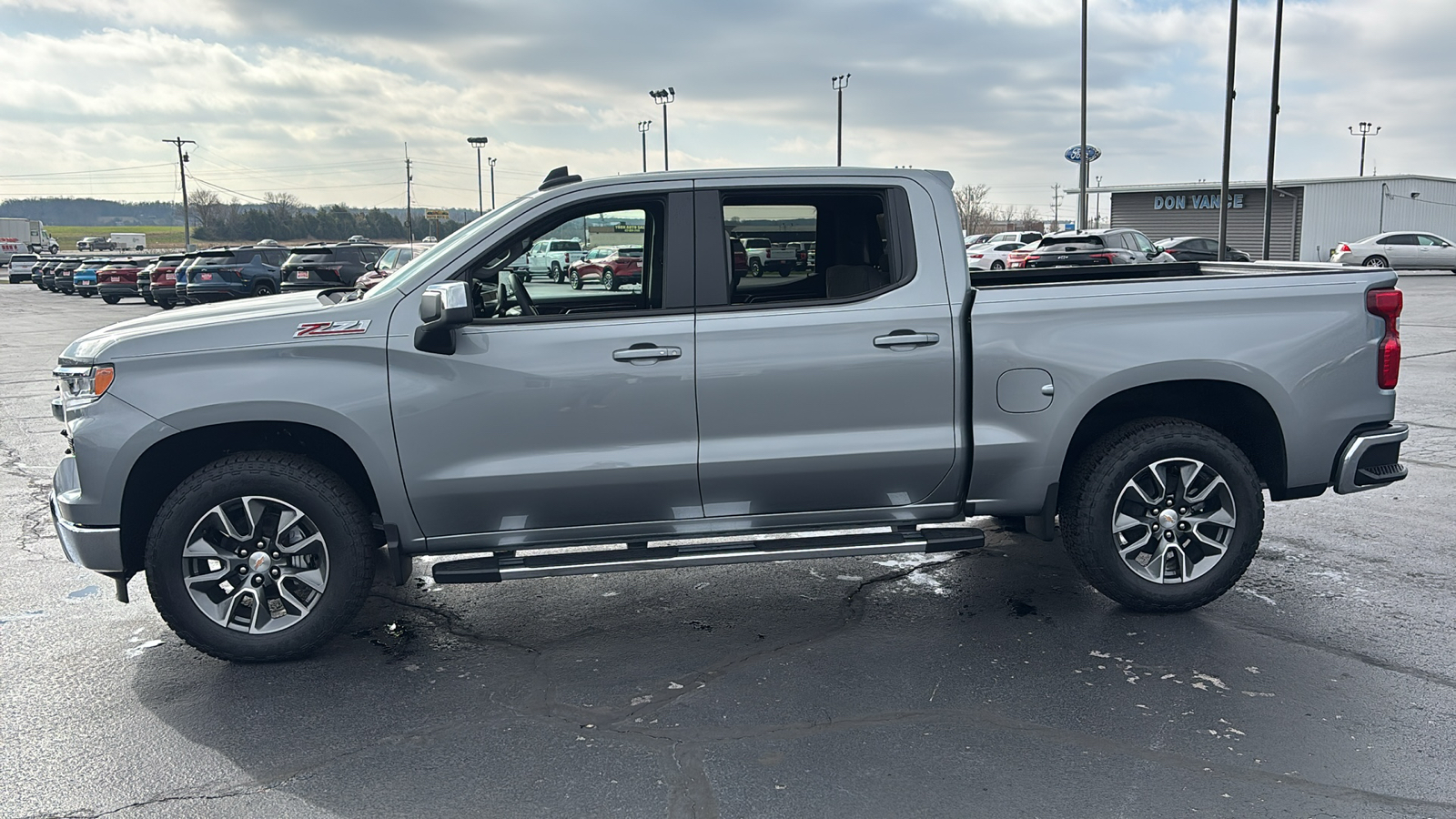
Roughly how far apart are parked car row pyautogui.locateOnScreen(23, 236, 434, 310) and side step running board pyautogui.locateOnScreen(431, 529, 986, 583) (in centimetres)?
1884

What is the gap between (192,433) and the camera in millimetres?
4527

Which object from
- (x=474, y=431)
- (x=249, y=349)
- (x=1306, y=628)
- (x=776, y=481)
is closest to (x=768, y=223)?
(x=776, y=481)

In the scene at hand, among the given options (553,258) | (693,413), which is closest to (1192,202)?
(553,258)

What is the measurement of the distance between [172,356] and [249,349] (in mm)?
299

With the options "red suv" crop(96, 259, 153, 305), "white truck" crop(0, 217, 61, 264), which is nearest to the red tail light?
"red suv" crop(96, 259, 153, 305)

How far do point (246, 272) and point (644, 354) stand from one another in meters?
29.0

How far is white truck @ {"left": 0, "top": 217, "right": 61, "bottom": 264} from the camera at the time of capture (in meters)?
89.4

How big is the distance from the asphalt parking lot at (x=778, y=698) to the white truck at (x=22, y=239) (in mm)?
95906

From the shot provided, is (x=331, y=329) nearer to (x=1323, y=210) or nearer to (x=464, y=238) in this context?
(x=464, y=238)

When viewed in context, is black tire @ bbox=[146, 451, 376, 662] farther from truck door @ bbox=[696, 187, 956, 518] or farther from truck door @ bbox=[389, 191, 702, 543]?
truck door @ bbox=[696, 187, 956, 518]

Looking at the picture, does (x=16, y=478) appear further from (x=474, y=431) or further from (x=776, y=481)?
(x=776, y=481)

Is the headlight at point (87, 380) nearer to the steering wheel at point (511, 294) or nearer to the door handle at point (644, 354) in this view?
the steering wheel at point (511, 294)

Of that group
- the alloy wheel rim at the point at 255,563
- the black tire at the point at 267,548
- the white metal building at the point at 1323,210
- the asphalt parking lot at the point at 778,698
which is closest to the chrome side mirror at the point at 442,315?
the black tire at the point at 267,548

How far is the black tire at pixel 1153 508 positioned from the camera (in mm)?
4945
